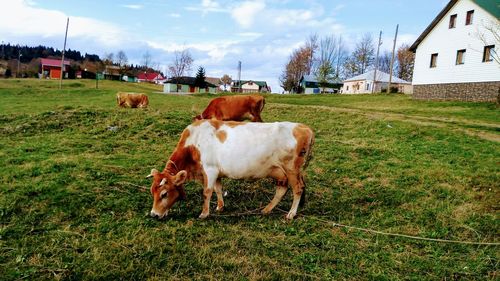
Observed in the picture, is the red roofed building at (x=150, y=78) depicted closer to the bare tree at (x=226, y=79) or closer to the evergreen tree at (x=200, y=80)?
the bare tree at (x=226, y=79)

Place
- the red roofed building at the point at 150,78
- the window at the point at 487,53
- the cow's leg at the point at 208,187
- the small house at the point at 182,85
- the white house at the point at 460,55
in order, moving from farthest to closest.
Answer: the red roofed building at the point at 150,78 → the small house at the point at 182,85 → the window at the point at 487,53 → the white house at the point at 460,55 → the cow's leg at the point at 208,187

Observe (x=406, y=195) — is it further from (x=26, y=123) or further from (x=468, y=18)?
(x=468, y=18)

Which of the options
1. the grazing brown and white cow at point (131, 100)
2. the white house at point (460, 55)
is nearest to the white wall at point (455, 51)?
the white house at point (460, 55)

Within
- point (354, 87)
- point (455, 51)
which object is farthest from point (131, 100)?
point (354, 87)

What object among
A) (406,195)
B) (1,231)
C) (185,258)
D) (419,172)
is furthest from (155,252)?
(419,172)

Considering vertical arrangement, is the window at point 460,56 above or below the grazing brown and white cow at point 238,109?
above

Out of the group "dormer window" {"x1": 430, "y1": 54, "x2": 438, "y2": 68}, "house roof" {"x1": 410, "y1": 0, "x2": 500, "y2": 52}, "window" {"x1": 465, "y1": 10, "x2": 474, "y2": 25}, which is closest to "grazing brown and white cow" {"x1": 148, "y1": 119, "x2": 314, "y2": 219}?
"house roof" {"x1": 410, "y1": 0, "x2": 500, "y2": 52}

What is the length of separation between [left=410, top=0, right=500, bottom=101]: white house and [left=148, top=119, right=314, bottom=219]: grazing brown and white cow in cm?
2606

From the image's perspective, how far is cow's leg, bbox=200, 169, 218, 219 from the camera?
6172mm

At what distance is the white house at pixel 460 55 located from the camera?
27.9 m

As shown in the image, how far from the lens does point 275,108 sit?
66.9ft

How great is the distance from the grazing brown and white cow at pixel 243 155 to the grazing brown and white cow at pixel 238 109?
5.21 m

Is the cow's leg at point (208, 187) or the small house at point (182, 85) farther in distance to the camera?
the small house at point (182, 85)

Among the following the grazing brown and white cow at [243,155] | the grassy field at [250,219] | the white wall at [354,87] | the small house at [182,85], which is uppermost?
the white wall at [354,87]
